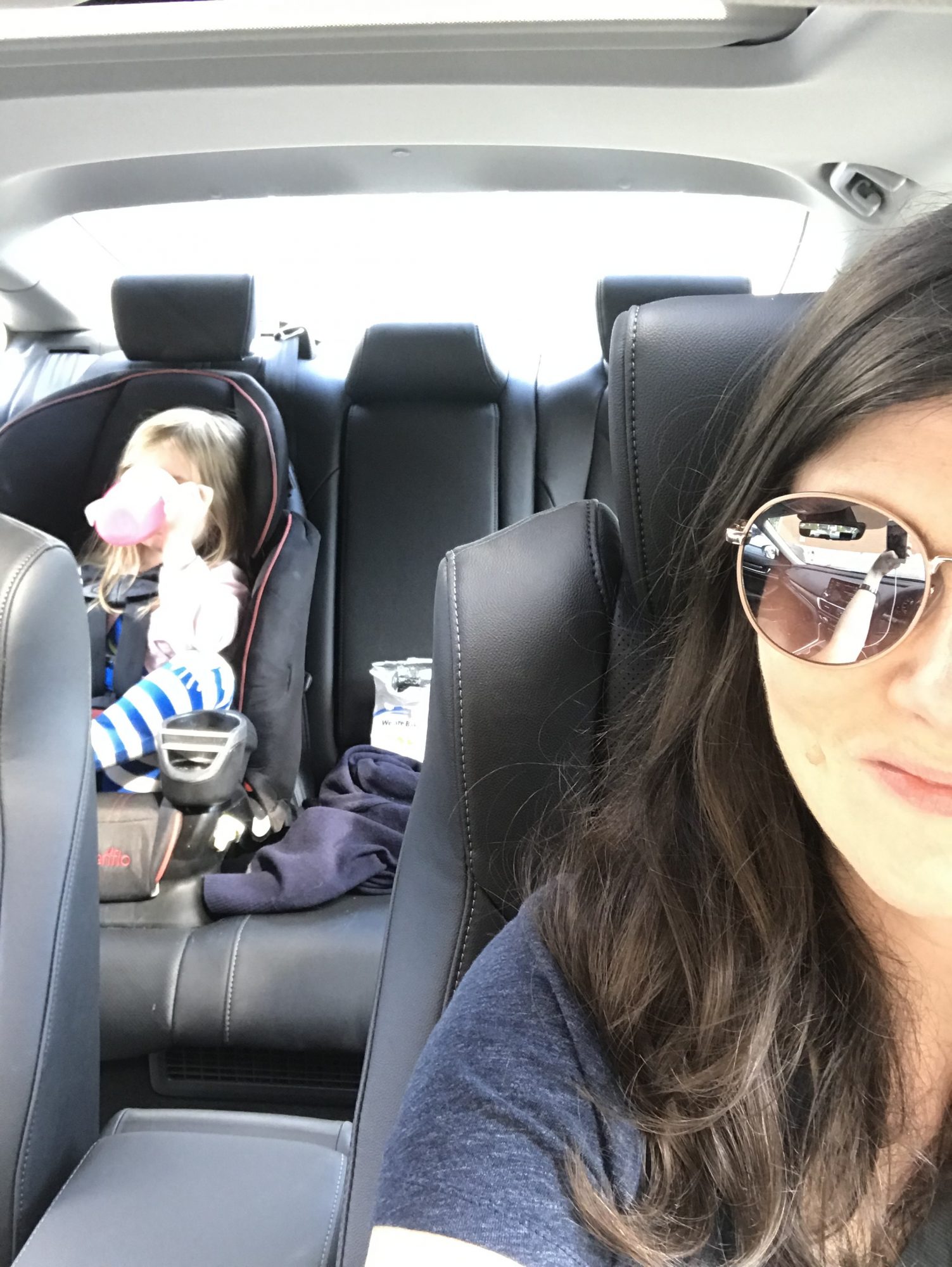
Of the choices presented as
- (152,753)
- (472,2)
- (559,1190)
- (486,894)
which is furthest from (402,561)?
(559,1190)

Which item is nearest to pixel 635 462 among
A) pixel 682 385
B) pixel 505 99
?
pixel 682 385

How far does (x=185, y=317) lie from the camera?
6.31 ft

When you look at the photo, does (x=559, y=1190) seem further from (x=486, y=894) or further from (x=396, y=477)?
(x=396, y=477)

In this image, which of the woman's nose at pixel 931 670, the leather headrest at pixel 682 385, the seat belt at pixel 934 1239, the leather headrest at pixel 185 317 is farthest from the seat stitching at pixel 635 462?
the leather headrest at pixel 185 317

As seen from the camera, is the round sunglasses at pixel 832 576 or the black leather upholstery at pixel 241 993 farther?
the black leather upholstery at pixel 241 993

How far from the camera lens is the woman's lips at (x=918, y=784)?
1.56ft

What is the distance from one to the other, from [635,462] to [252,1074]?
Result: 1183mm

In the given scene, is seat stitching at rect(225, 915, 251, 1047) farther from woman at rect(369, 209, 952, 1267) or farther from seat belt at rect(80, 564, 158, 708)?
woman at rect(369, 209, 952, 1267)

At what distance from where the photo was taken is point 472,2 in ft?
3.54

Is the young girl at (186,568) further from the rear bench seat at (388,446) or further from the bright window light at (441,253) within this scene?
the bright window light at (441,253)

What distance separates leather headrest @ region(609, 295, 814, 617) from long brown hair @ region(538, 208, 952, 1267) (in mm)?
34

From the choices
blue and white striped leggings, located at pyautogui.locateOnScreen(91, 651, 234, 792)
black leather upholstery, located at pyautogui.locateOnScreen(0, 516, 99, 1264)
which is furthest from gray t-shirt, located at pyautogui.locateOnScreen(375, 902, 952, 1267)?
blue and white striped leggings, located at pyautogui.locateOnScreen(91, 651, 234, 792)

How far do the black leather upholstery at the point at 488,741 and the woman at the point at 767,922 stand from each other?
62mm

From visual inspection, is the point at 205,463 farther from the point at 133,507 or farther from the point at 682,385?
the point at 682,385
